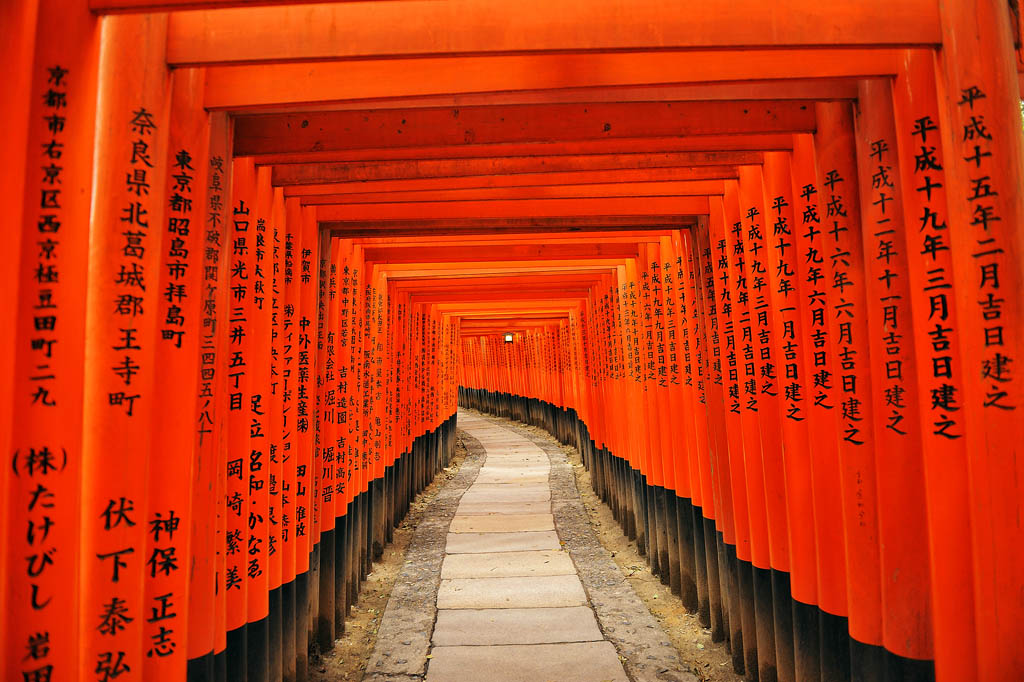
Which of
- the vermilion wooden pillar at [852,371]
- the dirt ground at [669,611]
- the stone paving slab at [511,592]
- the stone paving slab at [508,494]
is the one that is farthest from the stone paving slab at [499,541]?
the vermilion wooden pillar at [852,371]

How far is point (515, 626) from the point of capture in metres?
5.60

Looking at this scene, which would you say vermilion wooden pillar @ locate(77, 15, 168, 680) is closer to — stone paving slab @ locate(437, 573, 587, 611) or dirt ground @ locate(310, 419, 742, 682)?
dirt ground @ locate(310, 419, 742, 682)

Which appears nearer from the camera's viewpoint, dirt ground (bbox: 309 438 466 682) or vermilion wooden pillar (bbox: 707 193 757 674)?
vermilion wooden pillar (bbox: 707 193 757 674)

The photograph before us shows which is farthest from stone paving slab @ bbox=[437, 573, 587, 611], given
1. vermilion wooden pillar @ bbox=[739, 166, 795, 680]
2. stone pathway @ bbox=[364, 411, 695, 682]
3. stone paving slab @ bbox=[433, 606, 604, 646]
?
vermilion wooden pillar @ bbox=[739, 166, 795, 680]

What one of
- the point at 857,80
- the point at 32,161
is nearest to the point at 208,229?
the point at 32,161

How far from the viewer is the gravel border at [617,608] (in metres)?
4.87

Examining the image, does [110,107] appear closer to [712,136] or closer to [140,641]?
[140,641]

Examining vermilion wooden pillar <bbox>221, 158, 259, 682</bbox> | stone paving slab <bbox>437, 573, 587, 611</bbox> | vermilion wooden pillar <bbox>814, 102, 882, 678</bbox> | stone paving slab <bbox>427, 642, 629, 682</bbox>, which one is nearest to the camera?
vermilion wooden pillar <bbox>814, 102, 882, 678</bbox>

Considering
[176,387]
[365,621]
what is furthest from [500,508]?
[176,387]

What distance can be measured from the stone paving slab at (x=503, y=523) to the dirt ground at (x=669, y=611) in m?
0.77

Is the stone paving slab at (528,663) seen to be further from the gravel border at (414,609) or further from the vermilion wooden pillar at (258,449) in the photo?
the vermilion wooden pillar at (258,449)

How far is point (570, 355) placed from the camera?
14586mm

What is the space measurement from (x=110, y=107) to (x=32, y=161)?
0.45 metres

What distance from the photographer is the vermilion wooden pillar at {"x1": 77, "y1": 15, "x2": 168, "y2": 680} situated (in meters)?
2.26
